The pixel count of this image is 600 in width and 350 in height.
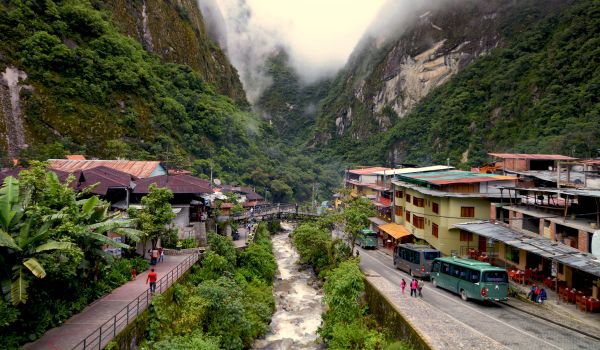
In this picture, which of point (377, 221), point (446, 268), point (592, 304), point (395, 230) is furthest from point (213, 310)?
point (377, 221)

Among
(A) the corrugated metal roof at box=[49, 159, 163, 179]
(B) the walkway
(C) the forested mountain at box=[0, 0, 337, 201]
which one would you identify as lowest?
(B) the walkway

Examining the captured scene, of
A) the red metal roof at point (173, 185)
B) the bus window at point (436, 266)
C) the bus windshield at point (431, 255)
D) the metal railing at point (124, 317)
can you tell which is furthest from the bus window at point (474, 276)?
the red metal roof at point (173, 185)

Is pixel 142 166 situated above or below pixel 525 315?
above

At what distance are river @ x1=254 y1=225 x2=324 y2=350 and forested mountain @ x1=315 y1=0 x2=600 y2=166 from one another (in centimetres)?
4302

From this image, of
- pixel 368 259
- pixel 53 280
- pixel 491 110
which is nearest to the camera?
pixel 53 280

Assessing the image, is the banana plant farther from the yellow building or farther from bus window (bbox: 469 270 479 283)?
the yellow building

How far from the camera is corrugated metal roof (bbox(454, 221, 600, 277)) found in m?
20.7

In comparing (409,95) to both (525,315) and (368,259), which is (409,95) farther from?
(525,315)

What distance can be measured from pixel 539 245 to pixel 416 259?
8.41 m

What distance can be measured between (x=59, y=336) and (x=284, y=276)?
94.8 feet

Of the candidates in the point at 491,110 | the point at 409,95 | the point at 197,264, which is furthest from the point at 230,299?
the point at 409,95

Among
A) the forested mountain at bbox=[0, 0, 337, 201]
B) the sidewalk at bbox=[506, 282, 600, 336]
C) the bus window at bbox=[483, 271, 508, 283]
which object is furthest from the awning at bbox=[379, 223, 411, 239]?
the forested mountain at bbox=[0, 0, 337, 201]

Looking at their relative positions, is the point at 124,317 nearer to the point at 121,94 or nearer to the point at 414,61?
the point at 121,94

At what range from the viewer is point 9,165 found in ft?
147
